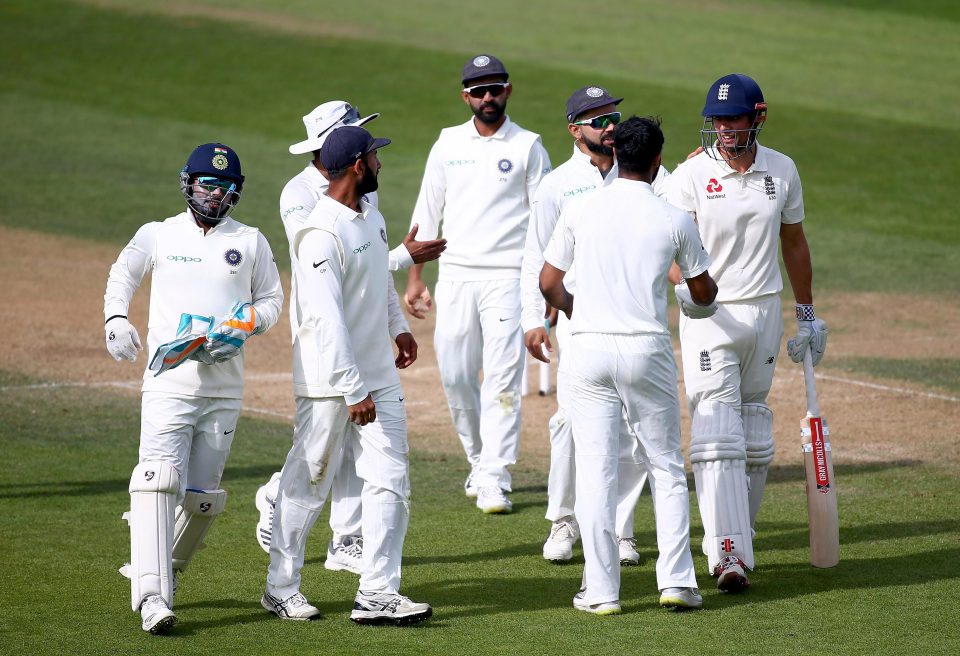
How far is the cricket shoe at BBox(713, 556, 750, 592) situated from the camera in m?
6.84

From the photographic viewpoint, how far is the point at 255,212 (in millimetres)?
18172

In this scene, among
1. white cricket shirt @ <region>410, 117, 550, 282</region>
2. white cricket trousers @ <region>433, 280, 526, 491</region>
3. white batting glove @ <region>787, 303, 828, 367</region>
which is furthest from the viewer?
white cricket shirt @ <region>410, 117, 550, 282</region>

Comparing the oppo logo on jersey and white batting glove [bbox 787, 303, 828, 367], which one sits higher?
the oppo logo on jersey

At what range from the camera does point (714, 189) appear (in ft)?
23.7

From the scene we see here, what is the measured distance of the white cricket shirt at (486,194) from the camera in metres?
9.11

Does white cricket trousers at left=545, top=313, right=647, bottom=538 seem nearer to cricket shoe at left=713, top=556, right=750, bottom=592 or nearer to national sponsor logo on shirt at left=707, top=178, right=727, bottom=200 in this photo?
cricket shoe at left=713, top=556, right=750, bottom=592

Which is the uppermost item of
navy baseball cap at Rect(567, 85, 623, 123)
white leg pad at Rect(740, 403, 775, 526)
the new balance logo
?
navy baseball cap at Rect(567, 85, 623, 123)

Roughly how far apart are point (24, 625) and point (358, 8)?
1005 inches

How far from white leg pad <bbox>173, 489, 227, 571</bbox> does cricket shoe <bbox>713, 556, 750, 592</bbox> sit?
2296mm

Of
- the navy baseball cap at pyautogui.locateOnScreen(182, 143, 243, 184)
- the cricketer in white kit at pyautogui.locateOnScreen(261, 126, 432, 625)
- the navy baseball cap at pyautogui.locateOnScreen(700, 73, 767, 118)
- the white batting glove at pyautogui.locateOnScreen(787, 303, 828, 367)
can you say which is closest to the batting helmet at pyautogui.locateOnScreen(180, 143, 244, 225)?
the navy baseball cap at pyautogui.locateOnScreen(182, 143, 243, 184)

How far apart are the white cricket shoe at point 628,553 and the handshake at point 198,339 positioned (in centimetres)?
227

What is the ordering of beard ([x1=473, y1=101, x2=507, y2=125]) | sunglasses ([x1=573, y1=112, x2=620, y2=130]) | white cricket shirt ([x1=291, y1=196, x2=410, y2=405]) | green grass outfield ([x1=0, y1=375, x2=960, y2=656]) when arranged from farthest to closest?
beard ([x1=473, y1=101, x2=507, y2=125])
sunglasses ([x1=573, y1=112, x2=620, y2=130])
white cricket shirt ([x1=291, y1=196, x2=410, y2=405])
green grass outfield ([x1=0, y1=375, x2=960, y2=656])

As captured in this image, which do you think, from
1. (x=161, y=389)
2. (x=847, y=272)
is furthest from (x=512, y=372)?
(x=847, y=272)

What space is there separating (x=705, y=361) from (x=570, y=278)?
808mm
